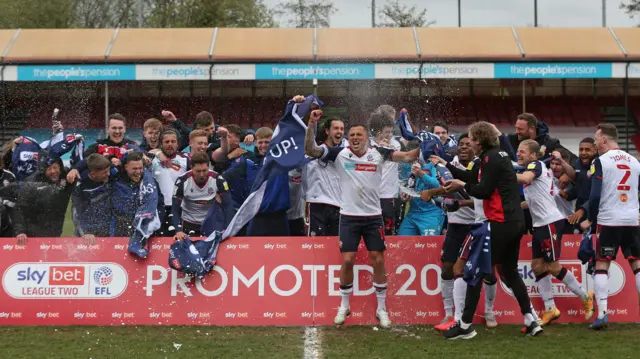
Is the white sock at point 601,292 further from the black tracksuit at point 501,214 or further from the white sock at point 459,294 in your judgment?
the white sock at point 459,294

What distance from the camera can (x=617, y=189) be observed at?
7.00 m

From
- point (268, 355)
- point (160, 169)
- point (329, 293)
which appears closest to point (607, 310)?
point (329, 293)

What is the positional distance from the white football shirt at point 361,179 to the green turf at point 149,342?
1.27 m

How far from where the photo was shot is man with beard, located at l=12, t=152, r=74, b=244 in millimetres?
8203

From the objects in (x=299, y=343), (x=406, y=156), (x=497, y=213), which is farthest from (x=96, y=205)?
(x=497, y=213)

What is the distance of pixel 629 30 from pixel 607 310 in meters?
23.7

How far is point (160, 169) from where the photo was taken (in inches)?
327

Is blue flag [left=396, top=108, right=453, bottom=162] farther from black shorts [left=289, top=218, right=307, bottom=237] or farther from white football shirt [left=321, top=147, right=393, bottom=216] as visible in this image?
black shorts [left=289, top=218, right=307, bottom=237]

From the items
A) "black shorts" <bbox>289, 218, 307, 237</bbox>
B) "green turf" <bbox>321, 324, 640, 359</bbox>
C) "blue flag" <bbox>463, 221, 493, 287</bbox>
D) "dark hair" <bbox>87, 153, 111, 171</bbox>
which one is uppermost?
"dark hair" <bbox>87, 153, 111, 171</bbox>

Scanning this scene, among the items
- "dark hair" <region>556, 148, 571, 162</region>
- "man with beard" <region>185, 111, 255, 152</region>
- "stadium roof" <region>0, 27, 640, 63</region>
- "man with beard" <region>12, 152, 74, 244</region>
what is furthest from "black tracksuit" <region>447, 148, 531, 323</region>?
"stadium roof" <region>0, 27, 640, 63</region>

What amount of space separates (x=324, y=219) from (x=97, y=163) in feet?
7.86

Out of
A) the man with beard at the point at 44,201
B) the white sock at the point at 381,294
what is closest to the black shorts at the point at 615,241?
the white sock at the point at 381,294

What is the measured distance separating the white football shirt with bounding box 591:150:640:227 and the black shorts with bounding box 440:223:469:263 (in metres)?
1.30

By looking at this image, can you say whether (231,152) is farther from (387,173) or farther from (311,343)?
(311,343)
